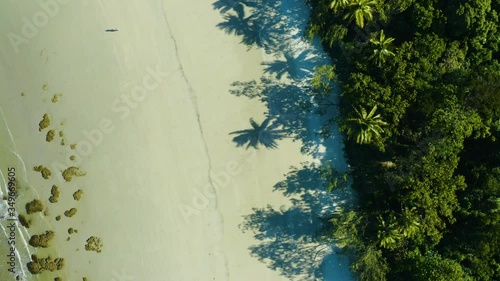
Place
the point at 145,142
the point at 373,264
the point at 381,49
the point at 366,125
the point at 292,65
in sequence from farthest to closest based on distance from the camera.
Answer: the point at 145,142 → the point at 292,65 → the point at 373,264 → the point at 381,49 → the point at 366,125

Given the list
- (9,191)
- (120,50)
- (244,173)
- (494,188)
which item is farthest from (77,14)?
(494,188)

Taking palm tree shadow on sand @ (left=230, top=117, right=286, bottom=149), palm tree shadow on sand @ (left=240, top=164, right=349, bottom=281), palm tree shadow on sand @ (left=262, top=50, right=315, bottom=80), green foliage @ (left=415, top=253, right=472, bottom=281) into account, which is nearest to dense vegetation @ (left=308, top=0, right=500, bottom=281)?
green foliage @ (left=415, top=253, right=472, bottom=281)

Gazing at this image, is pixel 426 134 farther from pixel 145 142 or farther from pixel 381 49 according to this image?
pixel 145 142

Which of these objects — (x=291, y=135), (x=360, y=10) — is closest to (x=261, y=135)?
(x=291, y=135)

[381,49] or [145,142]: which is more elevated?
[381,49]

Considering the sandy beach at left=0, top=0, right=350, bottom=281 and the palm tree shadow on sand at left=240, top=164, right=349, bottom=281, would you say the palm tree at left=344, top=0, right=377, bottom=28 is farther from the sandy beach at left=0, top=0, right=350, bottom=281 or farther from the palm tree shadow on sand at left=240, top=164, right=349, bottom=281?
the palm tree shadow on sand at left=240, top=164, right=349, bottom=281

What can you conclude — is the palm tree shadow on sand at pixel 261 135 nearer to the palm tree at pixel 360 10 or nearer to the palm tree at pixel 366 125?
the palm tree at pixel 366 125
